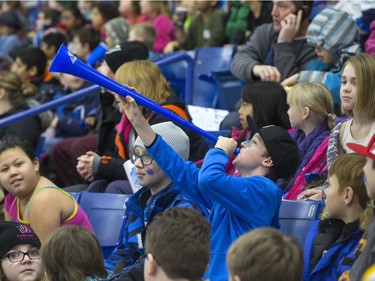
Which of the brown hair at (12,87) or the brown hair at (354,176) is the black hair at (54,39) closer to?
the brown hair at (12,87)

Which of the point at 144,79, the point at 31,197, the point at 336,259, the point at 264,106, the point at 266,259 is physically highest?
the point at 266,259

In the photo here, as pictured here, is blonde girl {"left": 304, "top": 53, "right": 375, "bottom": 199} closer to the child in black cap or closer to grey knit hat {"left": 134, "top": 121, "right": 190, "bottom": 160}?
the child in black cap

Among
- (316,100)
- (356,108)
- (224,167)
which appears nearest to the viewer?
(224,167)

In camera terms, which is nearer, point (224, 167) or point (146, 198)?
point (224, 167)

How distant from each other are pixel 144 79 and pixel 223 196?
2.16 metres

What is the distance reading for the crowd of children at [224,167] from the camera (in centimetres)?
492

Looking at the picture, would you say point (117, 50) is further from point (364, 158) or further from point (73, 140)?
point (364, 158)

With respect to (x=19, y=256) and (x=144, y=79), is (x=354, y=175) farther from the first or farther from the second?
(x=144, y=79)

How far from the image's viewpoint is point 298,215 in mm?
6281

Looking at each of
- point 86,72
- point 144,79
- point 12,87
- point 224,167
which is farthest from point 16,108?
point 224,167

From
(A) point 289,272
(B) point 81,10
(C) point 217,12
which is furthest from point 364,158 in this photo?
(B) point 81,10

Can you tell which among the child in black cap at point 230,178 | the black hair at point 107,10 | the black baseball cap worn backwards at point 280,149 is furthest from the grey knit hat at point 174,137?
the black hair at point 107,10

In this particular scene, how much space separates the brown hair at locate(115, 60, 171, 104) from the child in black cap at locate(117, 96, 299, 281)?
1473 millimetres

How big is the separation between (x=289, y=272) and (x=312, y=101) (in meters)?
2.89
